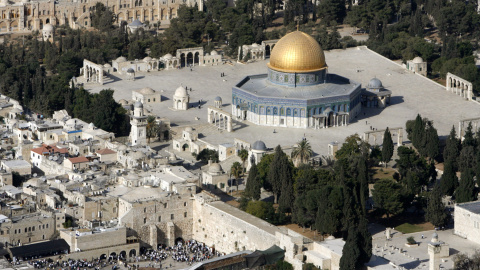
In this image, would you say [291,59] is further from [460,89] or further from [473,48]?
[473,48]

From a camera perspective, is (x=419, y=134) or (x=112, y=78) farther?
(x=112, y=78)

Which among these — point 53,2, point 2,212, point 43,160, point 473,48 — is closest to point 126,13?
point 53,2

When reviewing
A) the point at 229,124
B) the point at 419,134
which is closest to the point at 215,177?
the point at 229,124

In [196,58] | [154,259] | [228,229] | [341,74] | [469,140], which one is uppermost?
[469,140]

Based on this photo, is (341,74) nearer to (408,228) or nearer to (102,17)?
(102,17)

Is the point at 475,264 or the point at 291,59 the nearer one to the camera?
the point at 475,264

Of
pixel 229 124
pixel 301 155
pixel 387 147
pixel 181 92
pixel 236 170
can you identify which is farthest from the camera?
pixel 181 92

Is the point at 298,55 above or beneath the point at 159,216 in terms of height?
above

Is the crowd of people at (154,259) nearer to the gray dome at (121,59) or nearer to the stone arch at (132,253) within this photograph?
the stone arch at (132,253)

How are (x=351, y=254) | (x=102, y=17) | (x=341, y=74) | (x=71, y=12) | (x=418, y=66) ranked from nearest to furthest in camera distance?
(x=351, y=254) → (x=341, y=74) → (x=418, y=66) → (x=102, y=17) → (x=71, y=12)
